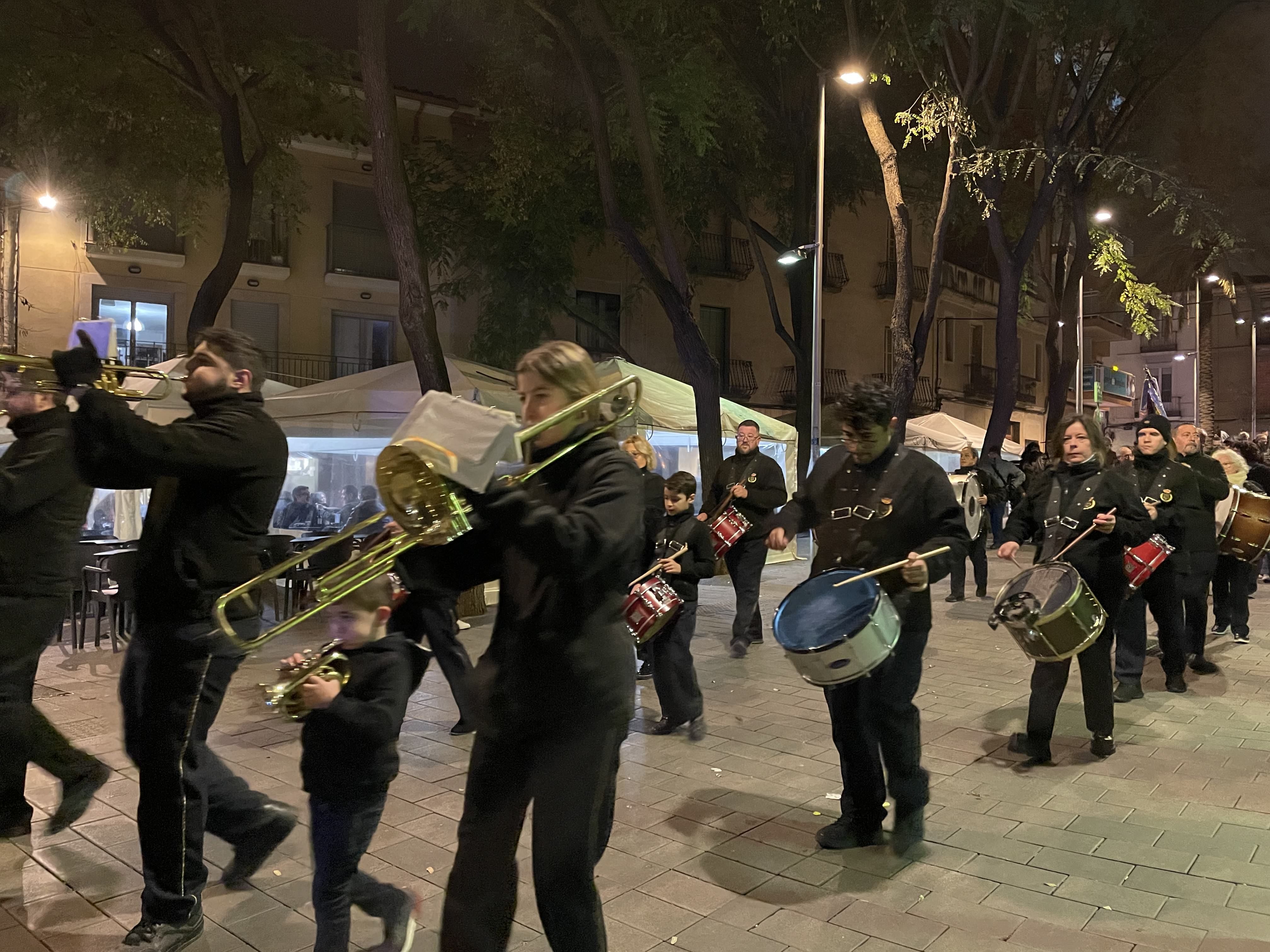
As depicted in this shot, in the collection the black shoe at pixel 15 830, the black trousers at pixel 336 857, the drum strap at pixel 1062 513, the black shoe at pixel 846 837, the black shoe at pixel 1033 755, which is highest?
the drum strap at pixel 1062 513

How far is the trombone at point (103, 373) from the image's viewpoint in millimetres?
3645

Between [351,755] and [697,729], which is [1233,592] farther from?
[351,755]

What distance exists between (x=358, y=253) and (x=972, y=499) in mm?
15296

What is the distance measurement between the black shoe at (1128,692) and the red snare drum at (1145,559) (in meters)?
0.71

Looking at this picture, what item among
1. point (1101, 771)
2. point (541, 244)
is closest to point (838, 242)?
point (541, 244)

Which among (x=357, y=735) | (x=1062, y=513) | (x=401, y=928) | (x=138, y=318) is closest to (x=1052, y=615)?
(x=1062, y=513)

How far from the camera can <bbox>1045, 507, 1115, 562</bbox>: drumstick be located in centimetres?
529

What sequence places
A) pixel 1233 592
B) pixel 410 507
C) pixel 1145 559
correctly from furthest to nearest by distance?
pixel 1233 592 → pixel 1145 559 → pixel 410 507

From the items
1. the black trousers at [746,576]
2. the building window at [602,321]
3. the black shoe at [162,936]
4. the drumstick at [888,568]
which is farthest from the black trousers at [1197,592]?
the building window at [602,321]

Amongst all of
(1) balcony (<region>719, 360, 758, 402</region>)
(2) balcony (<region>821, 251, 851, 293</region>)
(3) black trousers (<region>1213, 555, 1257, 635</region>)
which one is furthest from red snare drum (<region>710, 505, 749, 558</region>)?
(2) balcony (<region>821, 251, 851, 293</region>)

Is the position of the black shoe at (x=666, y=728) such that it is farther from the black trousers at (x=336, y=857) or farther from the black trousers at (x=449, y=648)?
the black trousers at (x=336, y=857)

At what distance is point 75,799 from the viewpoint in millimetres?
4391

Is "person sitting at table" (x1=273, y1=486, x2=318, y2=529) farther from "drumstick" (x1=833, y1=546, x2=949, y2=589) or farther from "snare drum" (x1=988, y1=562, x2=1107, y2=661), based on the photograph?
"drumstick" (x1=833, y1=546, x2=949, y2=589)

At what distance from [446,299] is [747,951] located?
62.4ft
